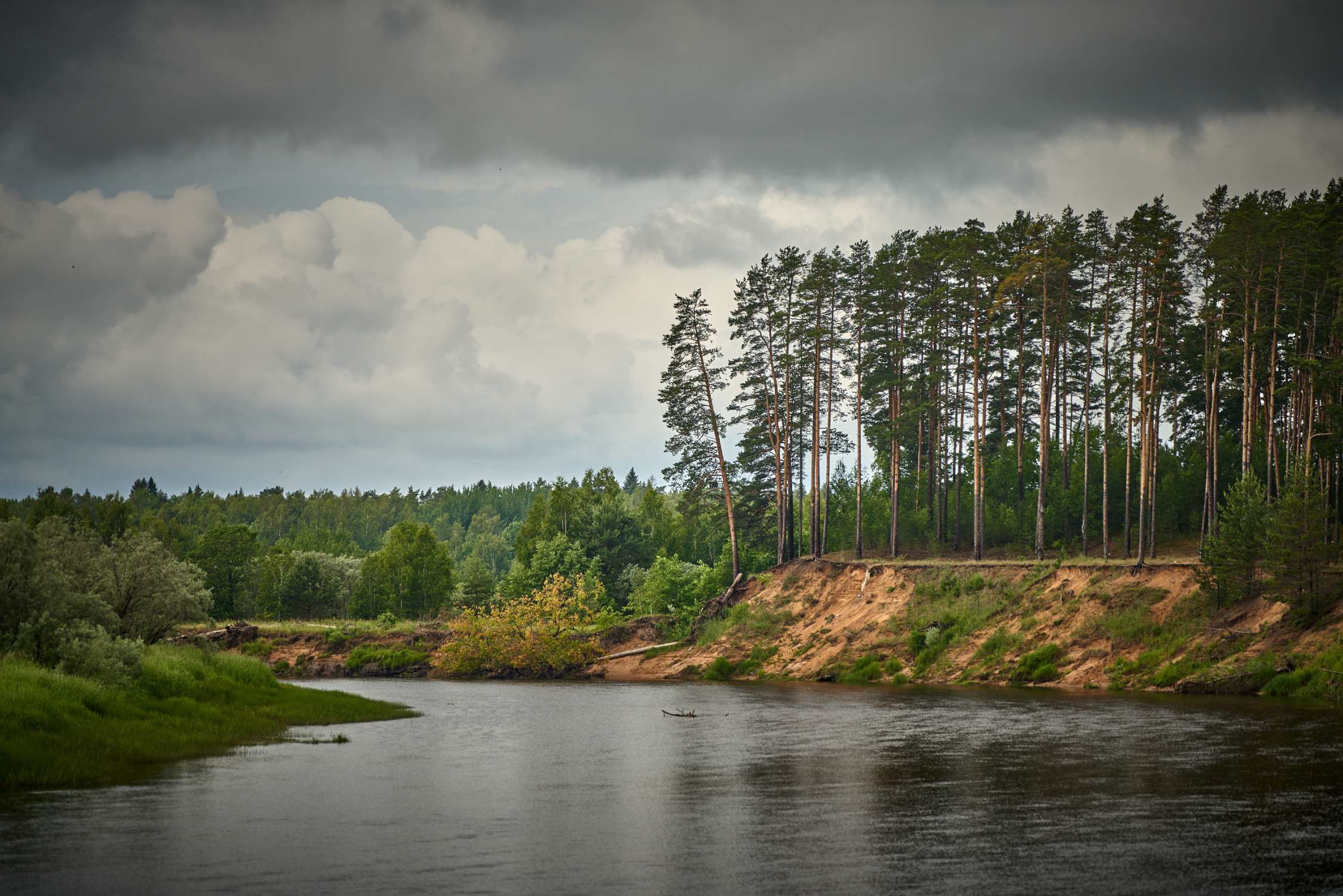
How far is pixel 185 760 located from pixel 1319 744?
34.6m

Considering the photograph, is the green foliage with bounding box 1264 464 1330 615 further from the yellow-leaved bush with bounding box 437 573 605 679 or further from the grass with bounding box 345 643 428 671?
the grass with bounding box 345 643 428 671

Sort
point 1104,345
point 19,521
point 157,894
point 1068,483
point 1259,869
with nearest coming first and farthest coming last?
1. point 157,894
2. point 1259,869
3. point 19,521
4. point 1104,345
5. point 1068,483

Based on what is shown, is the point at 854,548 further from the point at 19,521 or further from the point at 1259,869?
the point at 1259,869

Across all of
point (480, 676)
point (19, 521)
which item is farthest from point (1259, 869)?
point (480, 676)

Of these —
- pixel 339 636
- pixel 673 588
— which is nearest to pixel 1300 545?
pixel 673 588

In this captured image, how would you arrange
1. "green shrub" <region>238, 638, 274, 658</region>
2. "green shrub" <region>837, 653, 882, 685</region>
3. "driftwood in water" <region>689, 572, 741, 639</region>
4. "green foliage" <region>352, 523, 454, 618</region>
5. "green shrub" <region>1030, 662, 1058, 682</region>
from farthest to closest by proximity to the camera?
"green foliage" <region>352, 523, 454, 618</region>, "green shrub" <region>238, 638, 274, 658</region>, "driftwood in water" <region>689, 572, 741, 639</region>, "green shrub" <region>837, 653, 882, 685</region>, "green shrub" <region>1030, 662, 1058, 682</region>

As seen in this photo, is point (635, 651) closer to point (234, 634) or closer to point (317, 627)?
point (317, 627)

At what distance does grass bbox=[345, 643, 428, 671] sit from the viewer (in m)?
96.5

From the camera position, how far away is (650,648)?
300 ft

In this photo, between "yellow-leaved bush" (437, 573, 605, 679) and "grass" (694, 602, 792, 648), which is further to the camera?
"yellow-leaved bush" (437, 573, 605, 679)

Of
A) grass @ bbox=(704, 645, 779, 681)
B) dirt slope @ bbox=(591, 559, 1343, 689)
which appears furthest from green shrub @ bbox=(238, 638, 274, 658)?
grass @ bbox=(704, 645, 779, 681)

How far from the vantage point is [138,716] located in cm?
3544

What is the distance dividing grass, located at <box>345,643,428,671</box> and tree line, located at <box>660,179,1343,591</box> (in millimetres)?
27859

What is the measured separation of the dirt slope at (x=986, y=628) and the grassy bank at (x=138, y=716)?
36065 mm
